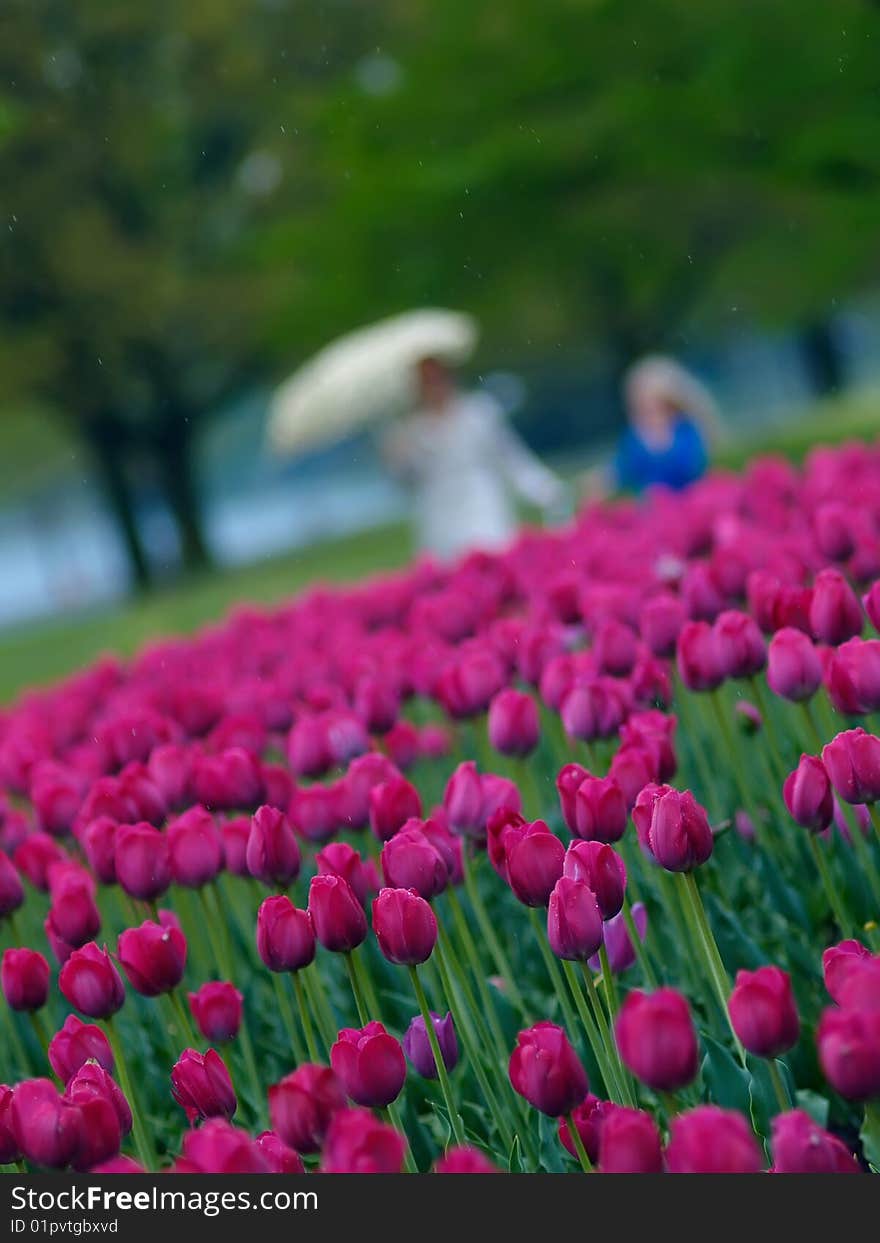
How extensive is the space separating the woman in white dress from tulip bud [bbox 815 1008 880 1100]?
8492 millimetres

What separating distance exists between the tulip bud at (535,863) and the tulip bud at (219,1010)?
1.59 ft

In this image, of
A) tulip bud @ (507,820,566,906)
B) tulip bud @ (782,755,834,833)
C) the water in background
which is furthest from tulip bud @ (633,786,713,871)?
the water in background

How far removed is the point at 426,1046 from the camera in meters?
2.18

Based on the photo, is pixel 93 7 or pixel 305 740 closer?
pixel 305 740

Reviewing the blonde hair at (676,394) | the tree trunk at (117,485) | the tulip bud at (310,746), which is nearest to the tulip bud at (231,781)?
the tulip bud at (310,746)

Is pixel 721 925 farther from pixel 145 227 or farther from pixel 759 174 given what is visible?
pixel 145 227

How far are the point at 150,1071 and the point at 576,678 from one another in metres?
0.99

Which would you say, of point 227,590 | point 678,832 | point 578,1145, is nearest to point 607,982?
point 678,832

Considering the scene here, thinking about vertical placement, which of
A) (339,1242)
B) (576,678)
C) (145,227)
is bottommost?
(339,1242)

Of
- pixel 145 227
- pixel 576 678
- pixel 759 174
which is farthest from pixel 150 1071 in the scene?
pixel 145 227

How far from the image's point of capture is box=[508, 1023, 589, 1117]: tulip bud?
1709mm

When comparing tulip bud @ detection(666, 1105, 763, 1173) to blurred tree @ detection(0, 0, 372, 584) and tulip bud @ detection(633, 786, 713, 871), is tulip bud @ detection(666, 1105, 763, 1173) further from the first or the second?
blurred tree @ detection(0, 0, 372, 584)

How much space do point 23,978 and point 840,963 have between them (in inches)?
48.6

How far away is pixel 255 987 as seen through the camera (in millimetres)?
3092
